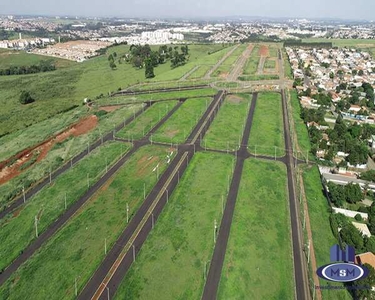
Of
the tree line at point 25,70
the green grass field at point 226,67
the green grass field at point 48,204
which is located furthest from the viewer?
the tree line at point 25,70

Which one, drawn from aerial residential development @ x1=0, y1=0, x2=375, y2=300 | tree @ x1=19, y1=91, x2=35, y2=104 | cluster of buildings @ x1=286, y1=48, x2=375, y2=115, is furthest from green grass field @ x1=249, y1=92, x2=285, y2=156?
tree @ x1=19, y1=91, x2=35, y2=104

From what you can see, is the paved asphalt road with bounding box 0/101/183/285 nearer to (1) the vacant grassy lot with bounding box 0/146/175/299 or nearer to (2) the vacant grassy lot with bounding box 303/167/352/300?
(1) the vacant grassy lot with bounding box 0/146/175/299

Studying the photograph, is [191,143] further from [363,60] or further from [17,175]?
[363,60]

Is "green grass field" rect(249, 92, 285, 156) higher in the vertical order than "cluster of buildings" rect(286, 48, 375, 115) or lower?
lower

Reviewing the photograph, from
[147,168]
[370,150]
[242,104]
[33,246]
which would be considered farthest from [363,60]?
[33,246]

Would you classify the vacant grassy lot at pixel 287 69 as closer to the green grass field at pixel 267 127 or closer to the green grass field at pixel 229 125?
the green grass field at pixel 267 127

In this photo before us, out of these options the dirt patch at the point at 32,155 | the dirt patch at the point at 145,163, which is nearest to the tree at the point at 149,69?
the dirt patch at the point at 32,155
